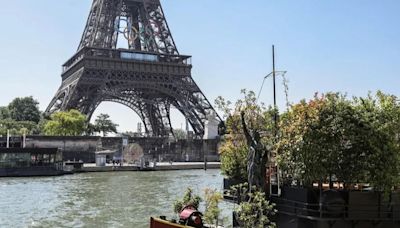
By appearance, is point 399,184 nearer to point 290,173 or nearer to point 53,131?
point 290,173

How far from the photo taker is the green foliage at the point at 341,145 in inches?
514

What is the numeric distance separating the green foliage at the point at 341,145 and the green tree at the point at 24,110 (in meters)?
117

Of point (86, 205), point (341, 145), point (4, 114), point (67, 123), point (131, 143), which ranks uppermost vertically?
point (4, 114)

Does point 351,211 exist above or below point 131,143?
below

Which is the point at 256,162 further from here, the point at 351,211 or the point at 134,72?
the point at 134,72

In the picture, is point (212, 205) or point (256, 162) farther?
point (256, 162)

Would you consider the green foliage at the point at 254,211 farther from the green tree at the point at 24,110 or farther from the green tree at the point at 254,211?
the green tree at the point at 24,110

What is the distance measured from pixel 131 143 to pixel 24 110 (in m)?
44.1

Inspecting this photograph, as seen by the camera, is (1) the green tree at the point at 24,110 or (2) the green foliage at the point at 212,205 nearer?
(2) the green foliage at the point at 212,205

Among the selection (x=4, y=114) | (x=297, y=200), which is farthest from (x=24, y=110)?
(x=297, y=200)

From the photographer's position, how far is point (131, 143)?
92.4 meters

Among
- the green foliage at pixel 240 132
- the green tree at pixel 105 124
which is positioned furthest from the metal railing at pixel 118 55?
the green foliage at pixel 240 132

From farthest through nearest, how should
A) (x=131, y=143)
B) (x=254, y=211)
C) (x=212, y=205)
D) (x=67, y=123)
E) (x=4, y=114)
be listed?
(x=4, y=114), (x=131, y=143), (x=67, y=123), (x=212, y=205), (x=254, y=211)

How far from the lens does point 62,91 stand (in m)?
89.6
